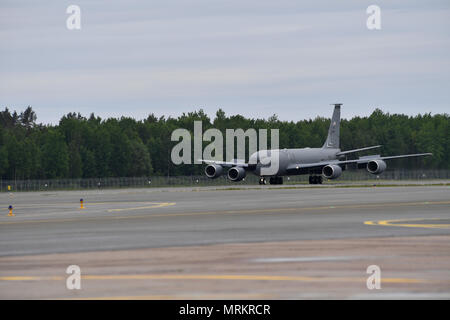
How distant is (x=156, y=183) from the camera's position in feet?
411

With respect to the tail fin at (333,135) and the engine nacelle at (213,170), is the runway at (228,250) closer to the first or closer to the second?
the engine nacelle at (213,170)

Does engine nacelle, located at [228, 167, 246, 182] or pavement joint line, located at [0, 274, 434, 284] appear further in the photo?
engine nacelle, located at [228, 167, 246, 182]

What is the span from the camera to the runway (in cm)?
1520

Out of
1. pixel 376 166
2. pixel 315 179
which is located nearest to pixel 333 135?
pixel 315 179

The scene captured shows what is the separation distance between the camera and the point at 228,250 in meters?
22.0

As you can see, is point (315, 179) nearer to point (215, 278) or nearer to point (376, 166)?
point (376, 166)

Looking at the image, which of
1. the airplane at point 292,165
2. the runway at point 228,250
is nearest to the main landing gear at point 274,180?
the airplane at point 292,165

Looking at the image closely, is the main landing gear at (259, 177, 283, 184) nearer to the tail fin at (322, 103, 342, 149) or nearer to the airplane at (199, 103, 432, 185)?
the airplane at (199, 103, 432, 185)

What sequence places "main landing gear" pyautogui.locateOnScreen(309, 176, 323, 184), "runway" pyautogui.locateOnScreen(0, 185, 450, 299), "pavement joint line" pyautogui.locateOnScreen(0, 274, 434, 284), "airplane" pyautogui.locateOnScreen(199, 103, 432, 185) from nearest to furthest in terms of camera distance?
"runway" pyautogui.locateOnScreen(0, 185, 450, 299) → "pavement joint line" pyautogui.locateOnScreen(0, 274, 434, 284) → "airplane" pyautogui.locateOnScreen(199, 103, 432, 185) → "main landing gear" pyautogui.locateOnScreen(309, 176, 323, 184)

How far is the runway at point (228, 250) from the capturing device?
1520cm

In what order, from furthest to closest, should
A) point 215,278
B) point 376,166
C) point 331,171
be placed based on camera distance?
1. point 376,166
2. point 331,171
3. point 215,278

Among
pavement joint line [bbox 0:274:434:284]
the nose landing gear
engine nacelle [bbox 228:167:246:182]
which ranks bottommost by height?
pavement joint line [bbox 0:274:434:284]

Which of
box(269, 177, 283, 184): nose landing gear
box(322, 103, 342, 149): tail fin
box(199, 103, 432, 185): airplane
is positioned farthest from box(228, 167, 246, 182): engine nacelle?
box(322, 103, 342, 149): tail fin
